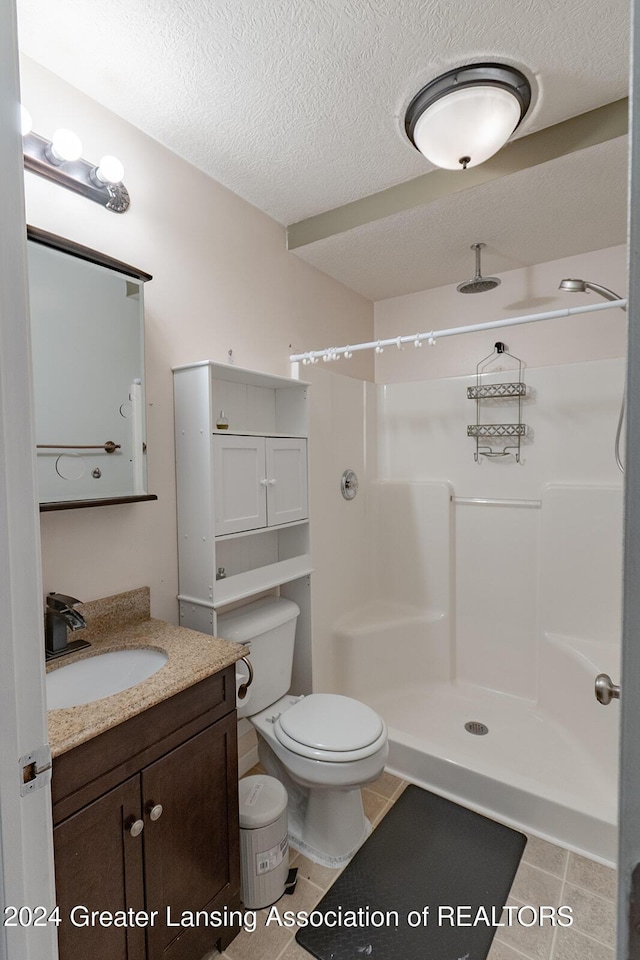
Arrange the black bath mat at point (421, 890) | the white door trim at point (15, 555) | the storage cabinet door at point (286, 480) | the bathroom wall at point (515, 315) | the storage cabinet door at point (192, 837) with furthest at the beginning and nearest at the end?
the bathroom wall at point (515, 315), the storage cabinet door at point (286, 480), the black bath mat at point (421, 890), the storage cabinet door at point (192, 837), the white door trim at point (15, 555)

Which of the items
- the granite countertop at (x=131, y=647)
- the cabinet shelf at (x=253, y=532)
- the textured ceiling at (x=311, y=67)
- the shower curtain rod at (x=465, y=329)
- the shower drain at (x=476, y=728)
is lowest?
the shower drain at (x=476, y=728)

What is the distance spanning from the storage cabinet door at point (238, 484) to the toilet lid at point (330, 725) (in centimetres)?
73

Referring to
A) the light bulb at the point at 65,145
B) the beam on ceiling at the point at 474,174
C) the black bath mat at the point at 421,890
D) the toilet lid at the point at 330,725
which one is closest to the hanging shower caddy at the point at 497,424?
the beam on ceiling at the point at 474,174

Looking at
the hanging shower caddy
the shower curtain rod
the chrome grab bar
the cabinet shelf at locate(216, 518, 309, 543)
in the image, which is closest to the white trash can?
the chrome grab bar

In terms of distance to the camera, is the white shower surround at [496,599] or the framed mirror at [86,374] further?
the white shower surround at [496,599]

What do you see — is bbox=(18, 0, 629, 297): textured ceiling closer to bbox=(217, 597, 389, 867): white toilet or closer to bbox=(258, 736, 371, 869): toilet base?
bbox=(217, 597, 389, 867): white toilet

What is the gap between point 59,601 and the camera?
1269 millimetres

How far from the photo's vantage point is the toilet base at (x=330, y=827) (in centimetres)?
167

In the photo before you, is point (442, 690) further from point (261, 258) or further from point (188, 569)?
point (261, 258)

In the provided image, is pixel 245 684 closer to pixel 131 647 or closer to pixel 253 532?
pixel 131 647

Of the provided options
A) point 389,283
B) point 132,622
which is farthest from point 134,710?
point 389,283

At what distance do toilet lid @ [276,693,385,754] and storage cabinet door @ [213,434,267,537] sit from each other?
73 centimetres

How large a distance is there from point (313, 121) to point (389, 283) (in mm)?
1302

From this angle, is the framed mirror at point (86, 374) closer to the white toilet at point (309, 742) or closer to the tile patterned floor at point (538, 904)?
the white toilet at point (309, 742)
